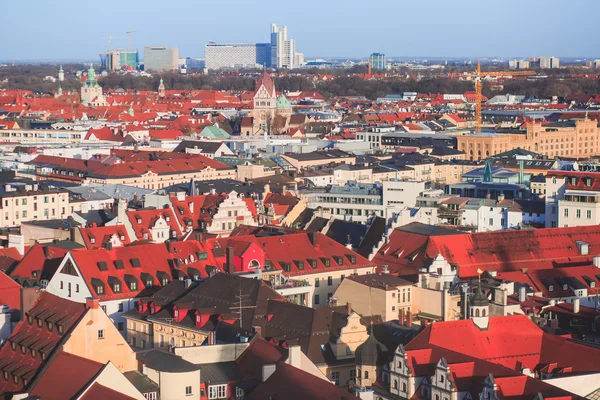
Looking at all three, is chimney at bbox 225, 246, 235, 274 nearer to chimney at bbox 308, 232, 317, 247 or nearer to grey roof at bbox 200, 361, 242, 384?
Result: chimney at bbox 308, 232, 317, 247

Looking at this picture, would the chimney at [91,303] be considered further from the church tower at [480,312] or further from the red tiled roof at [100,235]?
the red tiled roof at [100,235]

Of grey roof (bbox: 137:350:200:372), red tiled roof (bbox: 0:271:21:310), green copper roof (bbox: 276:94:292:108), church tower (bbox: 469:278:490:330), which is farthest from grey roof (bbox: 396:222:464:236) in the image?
green copper roof (bbox: 276:94:292:108)

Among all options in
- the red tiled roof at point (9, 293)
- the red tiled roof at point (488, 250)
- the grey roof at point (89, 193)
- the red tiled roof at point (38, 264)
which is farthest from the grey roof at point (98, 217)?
the red tiled roof at point (9, 293)

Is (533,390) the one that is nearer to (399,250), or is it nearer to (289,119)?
(399,250)

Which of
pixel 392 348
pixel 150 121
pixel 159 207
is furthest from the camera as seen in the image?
pixel 150 121

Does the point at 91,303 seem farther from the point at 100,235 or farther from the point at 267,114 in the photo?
the point at 267,114

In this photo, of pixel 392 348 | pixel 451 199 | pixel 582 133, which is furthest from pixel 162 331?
pixel 582 133
